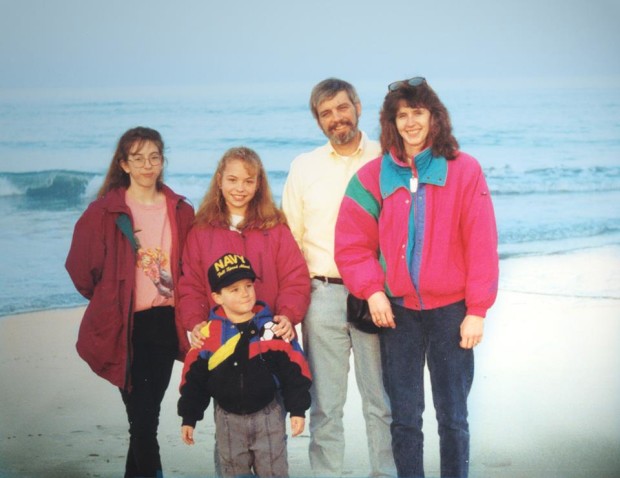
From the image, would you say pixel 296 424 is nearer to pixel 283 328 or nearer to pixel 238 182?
pixel 283 328

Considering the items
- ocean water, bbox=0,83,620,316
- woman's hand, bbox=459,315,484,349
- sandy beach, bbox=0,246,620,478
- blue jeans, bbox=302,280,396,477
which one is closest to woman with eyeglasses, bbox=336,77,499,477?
woman's hand, bbox=459,315,484,349

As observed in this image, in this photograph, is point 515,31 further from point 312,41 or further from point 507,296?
point 507,296

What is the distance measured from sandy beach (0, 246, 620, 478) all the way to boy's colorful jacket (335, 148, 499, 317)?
1179 mm

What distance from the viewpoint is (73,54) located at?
5441 mm

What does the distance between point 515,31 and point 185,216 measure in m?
3.48

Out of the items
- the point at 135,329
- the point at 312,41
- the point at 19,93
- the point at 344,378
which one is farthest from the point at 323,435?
the point at 19,93

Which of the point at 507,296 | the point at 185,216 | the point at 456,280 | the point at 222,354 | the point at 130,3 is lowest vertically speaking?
the point at 507,296

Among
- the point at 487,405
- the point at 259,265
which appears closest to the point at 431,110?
the point at 259,265

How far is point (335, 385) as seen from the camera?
305 cm

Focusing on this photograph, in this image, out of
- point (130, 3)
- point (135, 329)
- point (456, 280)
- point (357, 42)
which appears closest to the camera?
point (456, 280)

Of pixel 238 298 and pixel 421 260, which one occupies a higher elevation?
pixel 421 260

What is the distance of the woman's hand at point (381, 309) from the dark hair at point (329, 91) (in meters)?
0.75

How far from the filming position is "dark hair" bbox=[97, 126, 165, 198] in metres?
2.97

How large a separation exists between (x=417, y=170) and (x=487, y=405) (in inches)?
82.9
